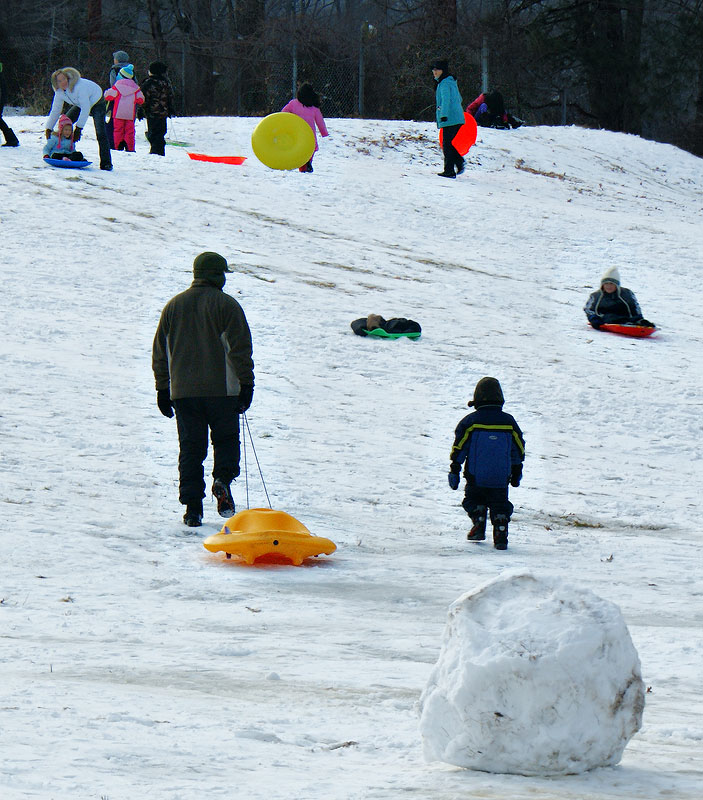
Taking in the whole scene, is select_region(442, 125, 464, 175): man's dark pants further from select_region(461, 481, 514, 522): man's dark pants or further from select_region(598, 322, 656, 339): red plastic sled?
select_region(461, 481, 514, 522): man's dark pants

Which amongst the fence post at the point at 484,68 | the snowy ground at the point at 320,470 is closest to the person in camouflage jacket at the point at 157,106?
the snowy ground at the point at 320,470

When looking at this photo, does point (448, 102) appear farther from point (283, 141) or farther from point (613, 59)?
point (613, 59)

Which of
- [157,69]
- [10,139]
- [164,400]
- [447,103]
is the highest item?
[157,69]

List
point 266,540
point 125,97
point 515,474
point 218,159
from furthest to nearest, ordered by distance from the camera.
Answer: point 218,159 → point 125,97 → point 515,474 → point 266,540

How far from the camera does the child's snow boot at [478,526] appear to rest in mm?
6828

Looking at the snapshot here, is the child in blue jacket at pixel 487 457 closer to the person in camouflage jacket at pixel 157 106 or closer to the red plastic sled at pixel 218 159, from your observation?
the person in camouflage jacket at pixel 157 106

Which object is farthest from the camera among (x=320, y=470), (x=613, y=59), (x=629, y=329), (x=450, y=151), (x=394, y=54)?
(x=613, y=59)

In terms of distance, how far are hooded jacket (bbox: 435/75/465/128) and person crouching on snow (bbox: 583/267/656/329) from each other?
7.39 metres

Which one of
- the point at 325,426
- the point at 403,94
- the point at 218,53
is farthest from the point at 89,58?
the point at 325,426

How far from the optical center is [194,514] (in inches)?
263

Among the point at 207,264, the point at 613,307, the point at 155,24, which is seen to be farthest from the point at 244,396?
the point at 155,24

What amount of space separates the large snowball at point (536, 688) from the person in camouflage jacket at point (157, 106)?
16.6 meters

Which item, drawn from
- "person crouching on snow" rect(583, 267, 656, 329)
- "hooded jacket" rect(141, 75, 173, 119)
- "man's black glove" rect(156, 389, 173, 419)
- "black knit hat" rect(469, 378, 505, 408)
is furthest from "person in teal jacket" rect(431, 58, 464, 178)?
"man's black glove" rect(156, 389, 173, 419)

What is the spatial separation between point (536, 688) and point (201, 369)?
12.5 ft
